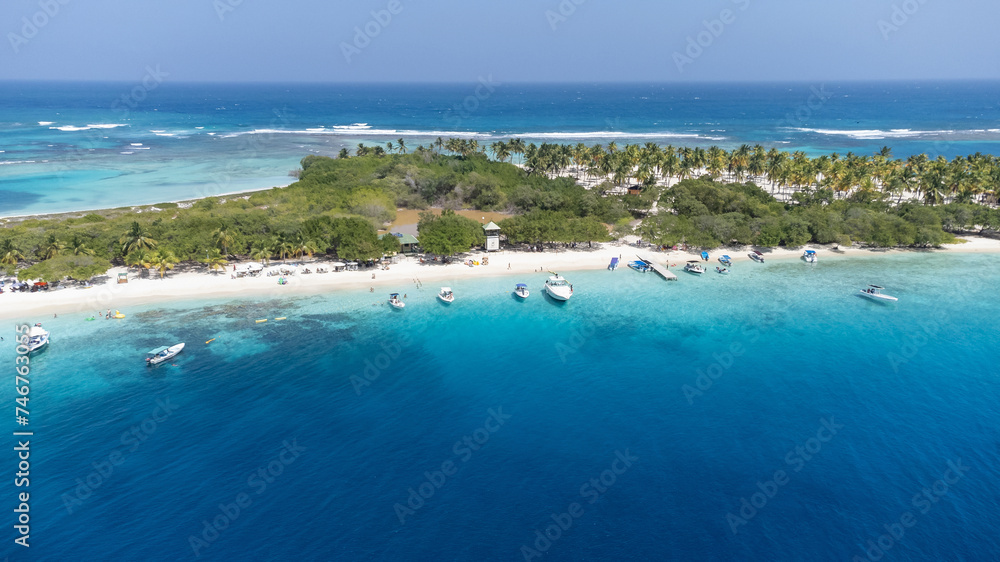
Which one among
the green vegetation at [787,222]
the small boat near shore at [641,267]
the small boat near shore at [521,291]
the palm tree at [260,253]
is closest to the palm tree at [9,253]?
the palm tree at [260,253]

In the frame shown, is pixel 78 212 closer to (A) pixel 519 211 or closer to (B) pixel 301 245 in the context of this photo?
(B) pixel 301 245

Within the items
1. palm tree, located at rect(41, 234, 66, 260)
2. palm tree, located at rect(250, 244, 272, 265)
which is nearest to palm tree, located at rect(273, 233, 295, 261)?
palm tree, located at rect(250, 244, 272, 265)

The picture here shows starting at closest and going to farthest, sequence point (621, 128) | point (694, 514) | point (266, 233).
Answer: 1. point (694, 514)
2. point (266, 233)
3. point (621, 128)

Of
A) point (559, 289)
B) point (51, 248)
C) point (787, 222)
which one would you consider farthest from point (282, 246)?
point (787, 222)

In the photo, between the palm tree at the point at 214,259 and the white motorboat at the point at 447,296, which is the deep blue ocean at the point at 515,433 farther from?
the palm tree at the point at 214,259

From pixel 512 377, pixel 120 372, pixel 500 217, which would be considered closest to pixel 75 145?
pixel 500 217

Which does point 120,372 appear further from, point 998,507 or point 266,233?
point 998,507

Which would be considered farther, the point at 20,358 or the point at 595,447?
the point at 20,358
